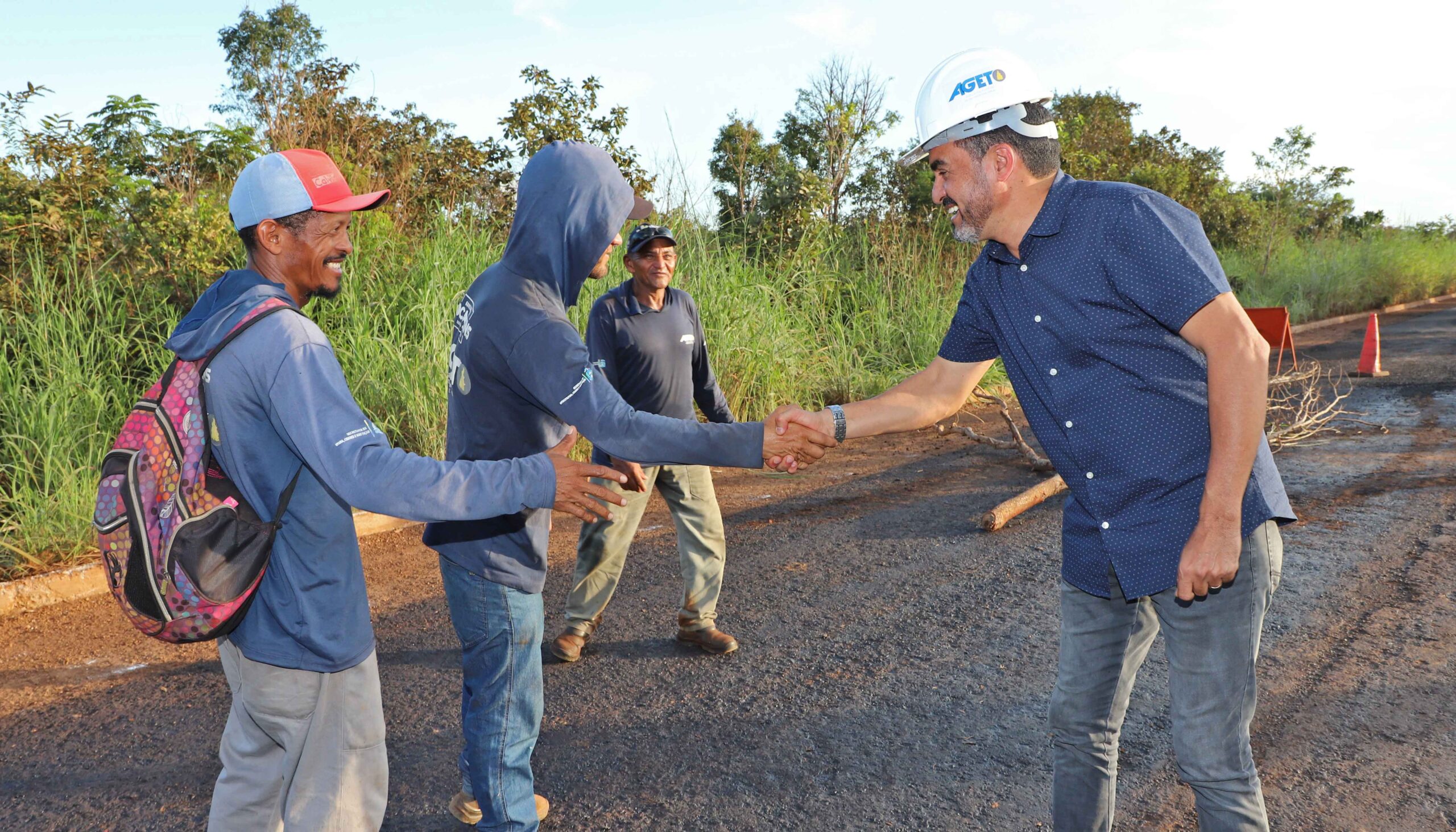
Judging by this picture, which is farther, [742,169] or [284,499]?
[742,169]

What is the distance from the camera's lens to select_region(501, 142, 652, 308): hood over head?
9.23ft

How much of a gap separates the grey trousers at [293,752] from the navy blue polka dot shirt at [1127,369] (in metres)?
1.83

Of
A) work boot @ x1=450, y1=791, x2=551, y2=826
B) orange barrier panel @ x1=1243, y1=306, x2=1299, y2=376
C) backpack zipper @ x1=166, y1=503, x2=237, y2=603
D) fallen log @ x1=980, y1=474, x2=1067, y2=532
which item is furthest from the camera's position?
orange barrier panel @ x1=1243, y1=306, x2=1299, y2=376

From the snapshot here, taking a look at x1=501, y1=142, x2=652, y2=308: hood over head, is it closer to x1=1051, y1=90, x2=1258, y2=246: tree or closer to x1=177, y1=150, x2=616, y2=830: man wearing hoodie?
x1=177, y1=150, x2=616, y2=830: man wearing hoodie

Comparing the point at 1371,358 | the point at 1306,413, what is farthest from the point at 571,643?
the point at 1371,358

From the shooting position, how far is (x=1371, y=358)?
1407cm

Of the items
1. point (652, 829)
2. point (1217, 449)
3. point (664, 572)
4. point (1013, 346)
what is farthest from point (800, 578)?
point (1217, 449)

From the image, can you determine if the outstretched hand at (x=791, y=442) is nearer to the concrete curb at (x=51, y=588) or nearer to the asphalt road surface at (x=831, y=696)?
the asphalt road surface at (x=831, y=696)

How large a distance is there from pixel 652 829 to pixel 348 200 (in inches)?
85.7

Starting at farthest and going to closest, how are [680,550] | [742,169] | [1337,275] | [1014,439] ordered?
[1337,275] < [742,169] < [1014,439] < [680,550]

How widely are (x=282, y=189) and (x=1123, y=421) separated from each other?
206cm

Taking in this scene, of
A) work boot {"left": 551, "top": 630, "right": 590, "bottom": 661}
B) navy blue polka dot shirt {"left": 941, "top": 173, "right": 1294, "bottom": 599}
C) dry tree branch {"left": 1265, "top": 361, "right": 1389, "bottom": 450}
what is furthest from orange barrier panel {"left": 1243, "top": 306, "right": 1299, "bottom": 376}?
navy blue polka dot shirt {"left": 941, "top": 173, "right": 1294, "bottom": 599}

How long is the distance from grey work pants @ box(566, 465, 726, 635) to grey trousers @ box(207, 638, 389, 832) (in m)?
2.61

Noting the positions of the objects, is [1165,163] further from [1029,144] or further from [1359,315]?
[1029,144]
